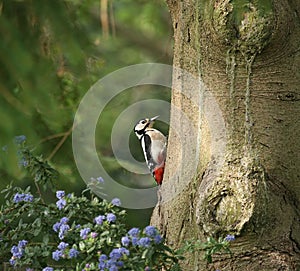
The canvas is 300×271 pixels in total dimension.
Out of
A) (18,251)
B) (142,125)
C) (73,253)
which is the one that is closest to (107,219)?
(73,253)

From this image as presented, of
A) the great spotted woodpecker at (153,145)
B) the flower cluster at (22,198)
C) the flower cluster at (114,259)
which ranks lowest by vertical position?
the flower cluster at (114,259)

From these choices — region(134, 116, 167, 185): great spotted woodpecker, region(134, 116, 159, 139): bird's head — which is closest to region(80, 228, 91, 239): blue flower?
region(134, 116, 167, 185): great spotted woodpecker

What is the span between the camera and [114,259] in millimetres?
1866

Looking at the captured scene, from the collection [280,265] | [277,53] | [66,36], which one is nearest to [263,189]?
[280,265]

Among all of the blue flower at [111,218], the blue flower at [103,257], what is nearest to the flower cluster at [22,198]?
→ the blue flower at [111,218]

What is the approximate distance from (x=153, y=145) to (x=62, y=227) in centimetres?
160

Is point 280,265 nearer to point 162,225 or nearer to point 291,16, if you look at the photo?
point 162,225

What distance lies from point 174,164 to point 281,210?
40 centimetres

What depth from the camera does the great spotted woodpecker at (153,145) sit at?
3.45 meters

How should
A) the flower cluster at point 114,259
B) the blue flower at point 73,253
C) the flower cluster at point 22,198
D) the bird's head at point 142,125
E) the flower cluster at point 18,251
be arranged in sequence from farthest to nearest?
the bird's head at point 142,125 < the flower cluster at point 22,198 < the flower cluster at point 18,251 < the blue flower at point 73,253 < the flower cluster at point 114,259

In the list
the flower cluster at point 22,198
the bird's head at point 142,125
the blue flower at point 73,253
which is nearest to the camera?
the blue flower at point 73,253

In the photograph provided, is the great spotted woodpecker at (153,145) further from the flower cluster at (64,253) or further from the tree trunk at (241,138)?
the flower cluster at (64,253)

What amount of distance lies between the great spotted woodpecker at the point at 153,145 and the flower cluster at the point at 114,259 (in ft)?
4.83

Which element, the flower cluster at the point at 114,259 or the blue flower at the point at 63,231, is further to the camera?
the blue flower at the point at 63,231
